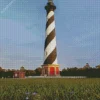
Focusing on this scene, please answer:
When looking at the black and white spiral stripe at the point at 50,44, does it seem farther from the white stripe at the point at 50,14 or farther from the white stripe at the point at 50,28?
the white stripe at the point at 50,14

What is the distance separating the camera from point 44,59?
4944 cm

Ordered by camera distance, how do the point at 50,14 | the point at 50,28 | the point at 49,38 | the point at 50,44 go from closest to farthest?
the point at 50,44 < the point at 49,38 < the point at 50,28 < the point at 50,14

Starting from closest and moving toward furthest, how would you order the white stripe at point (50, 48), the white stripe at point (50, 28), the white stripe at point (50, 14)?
1. the white stripe at point (50, 48)
2. the white stripe at point (50, 28)
3. the white stripe at point (50, 14)

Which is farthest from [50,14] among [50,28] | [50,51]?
[50,51]

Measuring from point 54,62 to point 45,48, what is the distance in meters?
2.86

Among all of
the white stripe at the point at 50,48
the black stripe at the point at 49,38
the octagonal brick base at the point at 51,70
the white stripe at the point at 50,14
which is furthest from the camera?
the white stripe at the point at 50,14

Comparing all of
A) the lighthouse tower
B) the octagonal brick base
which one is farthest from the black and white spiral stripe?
the octagonal brick base

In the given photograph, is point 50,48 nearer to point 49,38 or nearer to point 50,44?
point 50,44

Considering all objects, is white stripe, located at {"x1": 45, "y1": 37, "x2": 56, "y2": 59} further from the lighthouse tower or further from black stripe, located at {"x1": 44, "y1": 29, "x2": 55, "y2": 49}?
black stripe, located at {"x1": 44, "y1": 29, "x2": 55, "y2": 49}

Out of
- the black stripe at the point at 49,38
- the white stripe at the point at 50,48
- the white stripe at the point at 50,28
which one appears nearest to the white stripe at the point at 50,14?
the white stripe at the point at 50,28

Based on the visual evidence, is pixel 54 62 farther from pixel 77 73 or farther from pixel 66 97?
pixel 66 97

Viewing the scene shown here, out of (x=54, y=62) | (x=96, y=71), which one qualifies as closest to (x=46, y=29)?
(x=54, y=62)

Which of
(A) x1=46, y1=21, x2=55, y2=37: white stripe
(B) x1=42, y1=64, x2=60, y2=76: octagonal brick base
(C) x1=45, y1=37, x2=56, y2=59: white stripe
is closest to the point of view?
(C) x1=45, y1=37, x2=56, y2=59: white stripe

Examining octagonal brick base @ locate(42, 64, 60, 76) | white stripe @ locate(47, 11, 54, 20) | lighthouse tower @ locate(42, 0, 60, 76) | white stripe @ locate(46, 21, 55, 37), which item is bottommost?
octagonal brick base @ locate(42, 64, 60, 76)
